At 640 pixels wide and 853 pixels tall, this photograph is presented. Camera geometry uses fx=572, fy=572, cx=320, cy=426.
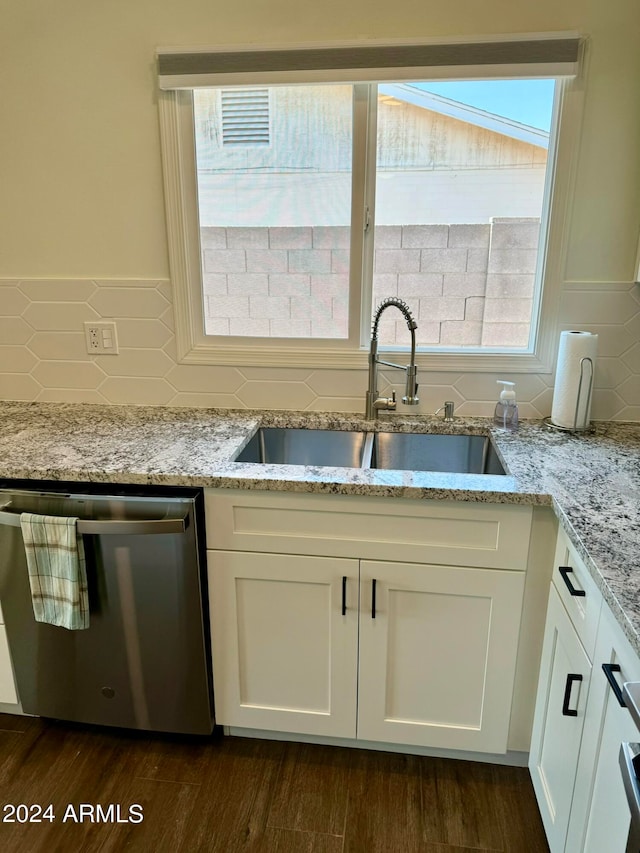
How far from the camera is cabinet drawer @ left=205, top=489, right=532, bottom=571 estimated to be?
1457 millimetres

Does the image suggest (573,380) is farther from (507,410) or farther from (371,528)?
(371,528)

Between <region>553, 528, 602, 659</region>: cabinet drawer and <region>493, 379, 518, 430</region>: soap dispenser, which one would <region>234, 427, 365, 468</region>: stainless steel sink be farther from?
<region>553, 528, 602, 659</region>: cabinet drawer

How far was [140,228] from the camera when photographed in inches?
78.2

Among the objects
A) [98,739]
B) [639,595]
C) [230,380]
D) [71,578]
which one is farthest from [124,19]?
[98,739]

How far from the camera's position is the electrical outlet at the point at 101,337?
2094 millimetres

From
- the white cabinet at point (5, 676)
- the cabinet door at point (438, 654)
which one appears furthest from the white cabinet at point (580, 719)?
the white cabinet at point (5, 676)

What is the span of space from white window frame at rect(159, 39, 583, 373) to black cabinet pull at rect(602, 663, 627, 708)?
114 centimetres

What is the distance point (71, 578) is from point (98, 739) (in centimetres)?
64

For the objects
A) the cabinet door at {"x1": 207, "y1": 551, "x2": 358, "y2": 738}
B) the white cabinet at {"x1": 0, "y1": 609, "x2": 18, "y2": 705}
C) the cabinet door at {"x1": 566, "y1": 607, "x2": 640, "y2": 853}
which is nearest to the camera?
the cabinet door at {"x1": 566, "y1": 607, "x2": 640, "y2": 853}

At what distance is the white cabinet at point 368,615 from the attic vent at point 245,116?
1211 mm

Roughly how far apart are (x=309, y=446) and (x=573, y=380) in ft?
2.90

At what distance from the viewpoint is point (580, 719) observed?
1.18m

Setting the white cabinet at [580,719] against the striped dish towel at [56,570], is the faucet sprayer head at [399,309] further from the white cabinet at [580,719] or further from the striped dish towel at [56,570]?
the striped dish towel at [56,570]

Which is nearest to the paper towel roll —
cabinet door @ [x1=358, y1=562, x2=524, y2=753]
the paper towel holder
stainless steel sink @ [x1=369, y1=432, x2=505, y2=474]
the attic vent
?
the paper towel holder
